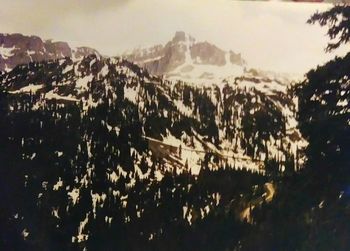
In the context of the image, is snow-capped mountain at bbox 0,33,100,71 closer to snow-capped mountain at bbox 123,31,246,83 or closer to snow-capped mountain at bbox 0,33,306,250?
snow-capped mountain at bbox 0,33,306,250

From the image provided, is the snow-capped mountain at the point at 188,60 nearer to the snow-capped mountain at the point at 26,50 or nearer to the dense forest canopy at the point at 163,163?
the dense forest canopy at the point at 163,163

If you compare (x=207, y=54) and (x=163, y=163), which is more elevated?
(x=207, y=54)

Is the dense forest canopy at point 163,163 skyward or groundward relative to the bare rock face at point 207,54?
groundward

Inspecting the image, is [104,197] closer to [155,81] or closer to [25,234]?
[25,234]

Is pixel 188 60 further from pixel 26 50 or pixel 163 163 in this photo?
pixel 26 50

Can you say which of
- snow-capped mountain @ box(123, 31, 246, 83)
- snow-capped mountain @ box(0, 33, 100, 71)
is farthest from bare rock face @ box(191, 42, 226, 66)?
snow-capped mountain @ box(0, 33, 100, 71)

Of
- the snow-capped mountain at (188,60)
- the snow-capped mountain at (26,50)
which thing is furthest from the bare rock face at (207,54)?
the snow-capped mountain at (26,50)

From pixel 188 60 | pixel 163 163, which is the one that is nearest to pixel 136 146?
pixel 163 163
